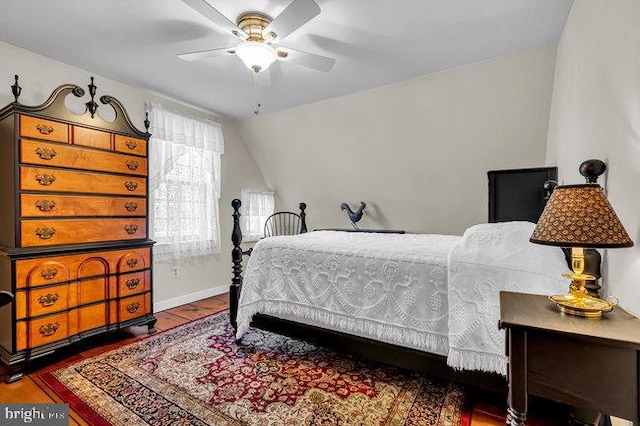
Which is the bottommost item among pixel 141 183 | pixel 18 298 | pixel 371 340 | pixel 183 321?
pixel 183 321

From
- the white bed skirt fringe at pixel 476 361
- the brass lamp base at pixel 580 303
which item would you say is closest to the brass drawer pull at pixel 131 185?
the white bed skirt fringe at pixel 476 361

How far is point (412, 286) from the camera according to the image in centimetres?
188

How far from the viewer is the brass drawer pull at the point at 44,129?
224cm

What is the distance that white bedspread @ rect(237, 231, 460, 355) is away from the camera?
6.02ft

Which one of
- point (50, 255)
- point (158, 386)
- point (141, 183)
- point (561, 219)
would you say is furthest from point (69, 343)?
point (561, 219)

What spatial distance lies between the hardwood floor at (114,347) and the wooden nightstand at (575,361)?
0.97 meters

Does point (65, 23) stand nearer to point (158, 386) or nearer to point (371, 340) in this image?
point (158, 386)

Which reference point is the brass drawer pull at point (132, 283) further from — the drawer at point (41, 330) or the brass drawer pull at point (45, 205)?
the brass drawer pull at point (45, 205)

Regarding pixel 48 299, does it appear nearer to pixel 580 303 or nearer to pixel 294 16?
pixel 294 16

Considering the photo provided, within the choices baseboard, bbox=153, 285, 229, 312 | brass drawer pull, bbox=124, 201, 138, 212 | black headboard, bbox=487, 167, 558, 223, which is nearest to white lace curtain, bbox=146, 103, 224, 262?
baseboard, bbox=153, 285, 229, 312

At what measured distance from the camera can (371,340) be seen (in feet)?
6.64

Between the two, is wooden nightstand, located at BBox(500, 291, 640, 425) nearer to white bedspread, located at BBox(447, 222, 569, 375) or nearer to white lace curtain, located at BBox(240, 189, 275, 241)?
white bedspread, located at BBox(447, 222, 569, 375)

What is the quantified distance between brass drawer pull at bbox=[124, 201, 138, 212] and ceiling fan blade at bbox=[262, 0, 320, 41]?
1986 millimetres

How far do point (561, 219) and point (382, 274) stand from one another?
112 centimetres
